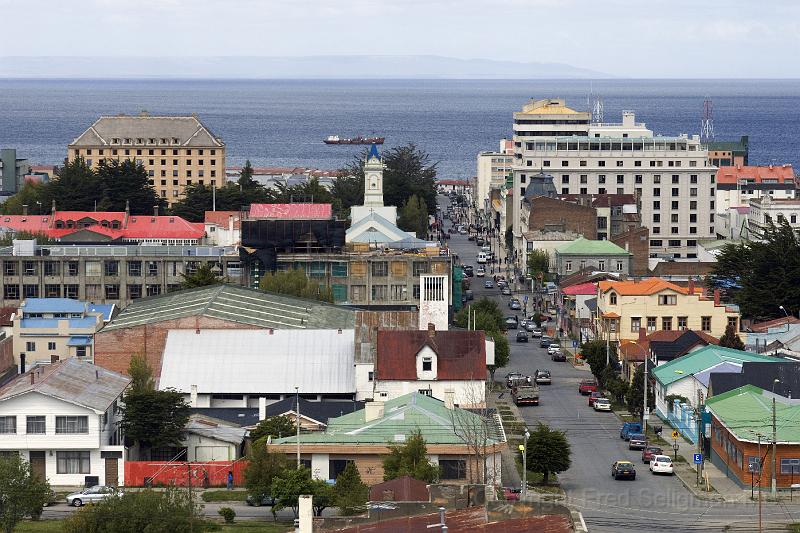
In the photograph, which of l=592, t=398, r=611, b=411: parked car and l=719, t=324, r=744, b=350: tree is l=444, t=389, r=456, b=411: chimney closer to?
l=592, t=398, r=611, b=411: parked car

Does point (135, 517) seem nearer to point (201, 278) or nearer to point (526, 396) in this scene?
point (526, 396)

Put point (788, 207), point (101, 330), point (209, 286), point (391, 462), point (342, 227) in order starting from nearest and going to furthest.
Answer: point (391, 462) → point (101, 330) → point (209, 286) → point (342, 227) → point (788, 207)

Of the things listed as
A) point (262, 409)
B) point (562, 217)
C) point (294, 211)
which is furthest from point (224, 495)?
point (562, 217)

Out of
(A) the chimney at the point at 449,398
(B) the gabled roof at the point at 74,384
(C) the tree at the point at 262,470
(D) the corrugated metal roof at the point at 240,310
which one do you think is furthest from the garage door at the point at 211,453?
(D) the corrugated metal roof at the point at 240,310

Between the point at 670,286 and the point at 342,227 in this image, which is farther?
the point at 342,227

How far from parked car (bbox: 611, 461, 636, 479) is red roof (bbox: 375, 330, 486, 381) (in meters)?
10.1

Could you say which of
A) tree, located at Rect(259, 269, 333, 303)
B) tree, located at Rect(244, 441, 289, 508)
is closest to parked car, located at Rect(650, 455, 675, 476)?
tree, located at Rect(244, 441, 289, 508)

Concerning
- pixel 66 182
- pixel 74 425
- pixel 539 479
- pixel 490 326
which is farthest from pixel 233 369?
pixel 66 182

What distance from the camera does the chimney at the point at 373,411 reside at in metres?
69.1

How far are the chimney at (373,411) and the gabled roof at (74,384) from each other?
31.9 ft

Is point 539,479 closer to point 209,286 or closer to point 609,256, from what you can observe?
point 209,286

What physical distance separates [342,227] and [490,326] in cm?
2030

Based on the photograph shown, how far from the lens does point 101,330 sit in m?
85.2

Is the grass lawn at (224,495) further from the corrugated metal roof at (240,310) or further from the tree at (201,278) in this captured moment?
the tree at (201,278)
